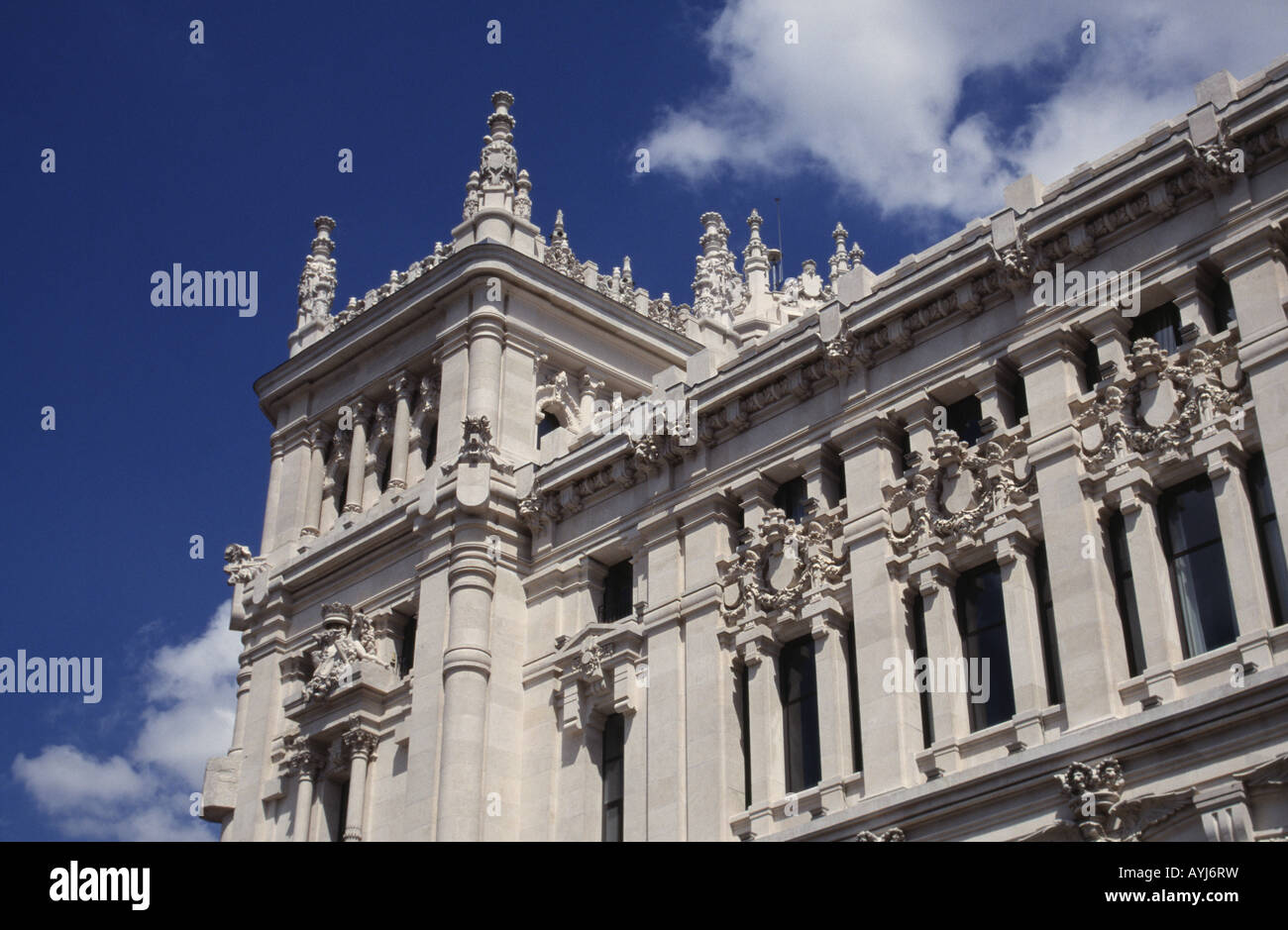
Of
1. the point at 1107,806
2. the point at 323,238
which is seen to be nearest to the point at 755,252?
→ the point at 323,238

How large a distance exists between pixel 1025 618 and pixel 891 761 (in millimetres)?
3474

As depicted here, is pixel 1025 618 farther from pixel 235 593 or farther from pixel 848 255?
pixel 848 255

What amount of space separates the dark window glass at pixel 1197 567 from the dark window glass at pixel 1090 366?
301cm

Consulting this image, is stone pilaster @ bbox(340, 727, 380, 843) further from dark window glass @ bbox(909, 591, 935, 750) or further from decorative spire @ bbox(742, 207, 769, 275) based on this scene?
decorative spire @ bbox(742, 207, 769, 275)

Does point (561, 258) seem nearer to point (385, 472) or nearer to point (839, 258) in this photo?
point (385, 472)

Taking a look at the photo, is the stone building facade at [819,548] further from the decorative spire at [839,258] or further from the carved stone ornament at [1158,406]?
the decorative spire at [839,258]

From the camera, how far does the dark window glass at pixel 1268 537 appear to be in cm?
2819

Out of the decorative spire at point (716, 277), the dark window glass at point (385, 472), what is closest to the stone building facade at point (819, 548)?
the dark window glass at point (385, 472)

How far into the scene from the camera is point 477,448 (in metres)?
42.1

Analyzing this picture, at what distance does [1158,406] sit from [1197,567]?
9.58 ft

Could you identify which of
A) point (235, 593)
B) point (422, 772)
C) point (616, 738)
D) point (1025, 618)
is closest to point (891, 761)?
point (1025, 618)

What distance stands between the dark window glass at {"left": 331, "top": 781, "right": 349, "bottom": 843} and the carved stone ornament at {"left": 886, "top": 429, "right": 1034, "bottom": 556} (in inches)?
609
